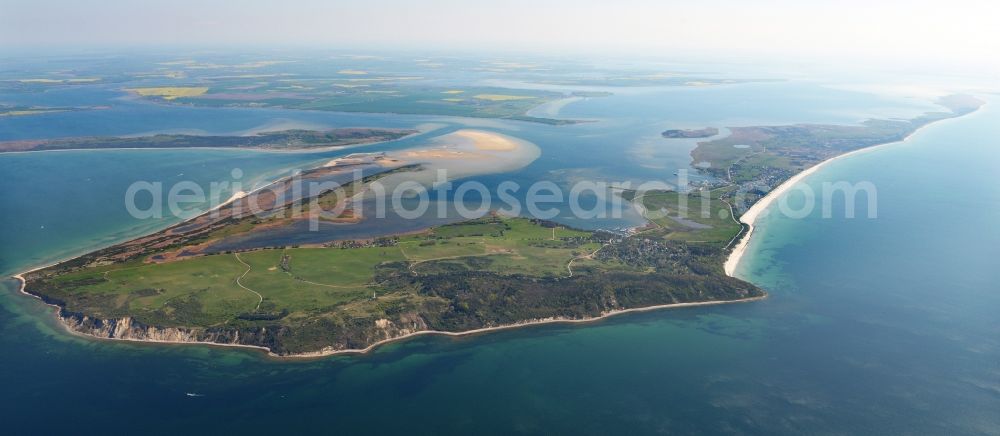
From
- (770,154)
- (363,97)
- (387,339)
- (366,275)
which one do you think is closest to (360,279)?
(366,275)

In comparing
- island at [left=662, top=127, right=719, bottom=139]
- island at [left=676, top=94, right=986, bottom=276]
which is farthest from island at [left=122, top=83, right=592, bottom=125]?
island at [left=676, top=94, right=986, bottom=276]

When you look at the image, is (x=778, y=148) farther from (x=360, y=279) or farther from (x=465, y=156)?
(x=360, y=279)

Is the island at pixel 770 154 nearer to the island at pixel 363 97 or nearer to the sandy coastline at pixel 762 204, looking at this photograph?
the sandy coastline at pixel 762 204

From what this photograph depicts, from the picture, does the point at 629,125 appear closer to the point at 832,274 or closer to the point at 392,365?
the point at 832,274

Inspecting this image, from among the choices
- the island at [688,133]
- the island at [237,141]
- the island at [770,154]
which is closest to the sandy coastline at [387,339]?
the island at [770,154]

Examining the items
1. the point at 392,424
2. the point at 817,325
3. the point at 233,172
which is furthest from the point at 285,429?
the point at 233,172

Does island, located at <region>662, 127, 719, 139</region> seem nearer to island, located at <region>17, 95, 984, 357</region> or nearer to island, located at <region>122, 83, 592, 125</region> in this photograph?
island, located at <region>122, 83, 592, 125</region>
